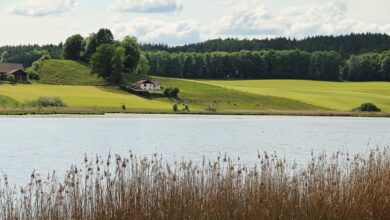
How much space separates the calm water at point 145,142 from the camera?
3791cm

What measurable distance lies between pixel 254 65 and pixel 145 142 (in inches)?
5560

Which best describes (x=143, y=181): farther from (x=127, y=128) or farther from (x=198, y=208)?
(x=127, y=128)

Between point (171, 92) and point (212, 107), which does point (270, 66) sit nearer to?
point (171, 92)

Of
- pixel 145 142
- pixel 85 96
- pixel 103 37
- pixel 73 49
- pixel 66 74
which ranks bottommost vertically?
pixel 85 96

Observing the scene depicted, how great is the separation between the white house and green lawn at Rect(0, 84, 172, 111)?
4334 millimetres

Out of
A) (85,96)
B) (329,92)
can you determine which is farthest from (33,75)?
(329,92)

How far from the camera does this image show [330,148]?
47656 mm

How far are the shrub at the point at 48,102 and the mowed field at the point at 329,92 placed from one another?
41.7 meters

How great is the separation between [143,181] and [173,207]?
118 centimetres

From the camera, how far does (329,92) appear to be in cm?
13850

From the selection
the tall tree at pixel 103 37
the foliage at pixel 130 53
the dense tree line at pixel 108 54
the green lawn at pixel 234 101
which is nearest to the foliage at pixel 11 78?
the dense tree line at pixel 108 54

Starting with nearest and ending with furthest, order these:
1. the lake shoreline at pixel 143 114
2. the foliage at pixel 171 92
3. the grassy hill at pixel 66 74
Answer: the lake shoreline at pixel 143 114 < the foliage at pixel 171 92 < the grassy hill at pixel 66 74

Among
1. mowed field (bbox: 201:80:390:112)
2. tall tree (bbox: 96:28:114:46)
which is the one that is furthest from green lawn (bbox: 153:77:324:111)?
tall tree (bbox: 96:28:114:46)

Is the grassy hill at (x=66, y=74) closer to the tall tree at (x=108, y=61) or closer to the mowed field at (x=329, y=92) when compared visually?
the tall tree at (x=108, y=61)
